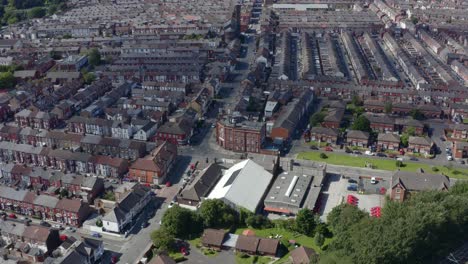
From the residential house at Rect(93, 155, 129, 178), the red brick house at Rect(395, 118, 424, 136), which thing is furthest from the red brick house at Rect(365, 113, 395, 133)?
the residential house at Rect(93, 155, 129, 178)

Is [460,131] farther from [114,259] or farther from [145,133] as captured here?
[114,259]

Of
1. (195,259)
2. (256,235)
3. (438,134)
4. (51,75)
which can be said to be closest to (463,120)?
(438,134)

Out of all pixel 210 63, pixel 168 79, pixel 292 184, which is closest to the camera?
pixel 292 184

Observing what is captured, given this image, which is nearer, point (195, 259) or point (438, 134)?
point (195, 259)

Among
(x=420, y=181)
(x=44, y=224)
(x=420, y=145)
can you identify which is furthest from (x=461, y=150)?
(x=44, y=224)

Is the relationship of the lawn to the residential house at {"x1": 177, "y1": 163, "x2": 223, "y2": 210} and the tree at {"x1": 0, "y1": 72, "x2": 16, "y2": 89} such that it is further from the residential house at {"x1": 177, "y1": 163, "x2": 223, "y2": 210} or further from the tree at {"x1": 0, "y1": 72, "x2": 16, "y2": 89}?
the tree at {"x1": 0, "y1": 72, "x2": 16, "y2": 89}

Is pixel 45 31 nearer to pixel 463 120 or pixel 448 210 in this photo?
pixel 463 120

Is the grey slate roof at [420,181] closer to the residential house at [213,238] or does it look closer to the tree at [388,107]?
the residential house at [213,238]
